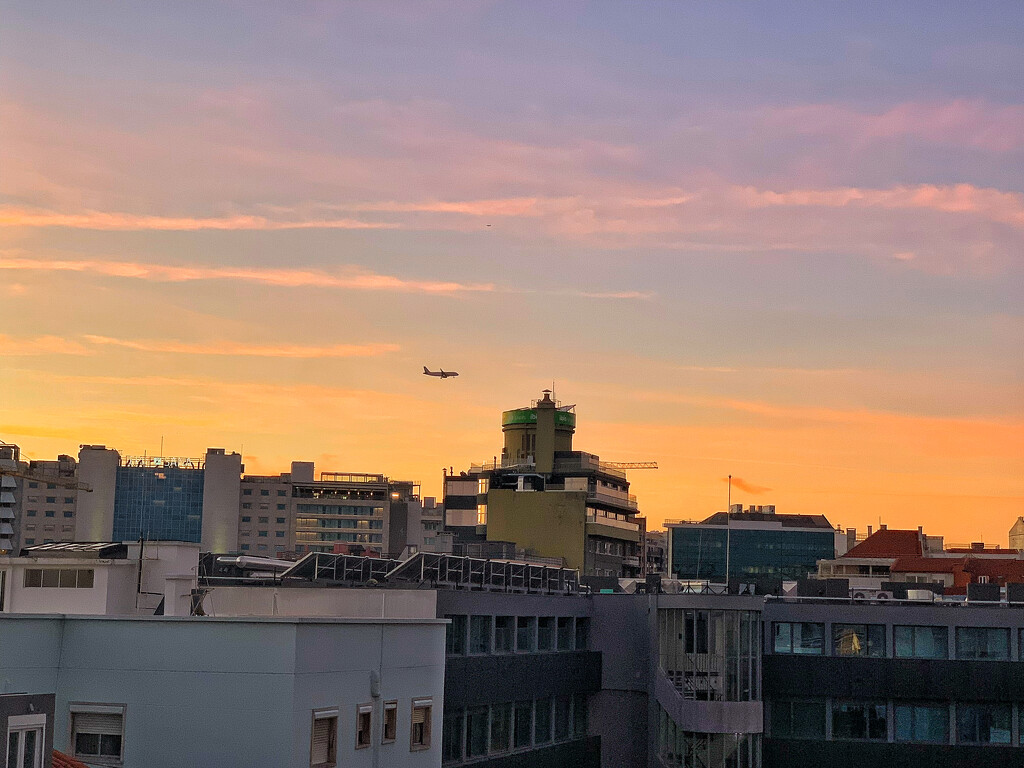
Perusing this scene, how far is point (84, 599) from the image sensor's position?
59.5 meters

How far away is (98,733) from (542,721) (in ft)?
122

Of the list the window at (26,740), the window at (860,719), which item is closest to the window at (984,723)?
the window at (860,719)

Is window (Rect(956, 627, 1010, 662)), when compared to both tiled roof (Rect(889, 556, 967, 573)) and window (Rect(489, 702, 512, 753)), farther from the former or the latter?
tiled roof (Rect(889, 556, 967, 573))

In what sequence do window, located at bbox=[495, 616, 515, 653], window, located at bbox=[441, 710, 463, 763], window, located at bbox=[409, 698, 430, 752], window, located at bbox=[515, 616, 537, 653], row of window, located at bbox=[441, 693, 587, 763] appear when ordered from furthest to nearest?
1. window, located at bbox=[515, 616, 537, 653]
2. window, located at bbox=[495, 616, 515, 653]
3. row of window, located at bbox=[441, 693, 587, 763]
4. window, located at bbox=[441, 710, 463, 763]
5. window, located at bbox=[409, 698, 430, 752]

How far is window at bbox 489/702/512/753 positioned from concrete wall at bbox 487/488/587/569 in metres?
108

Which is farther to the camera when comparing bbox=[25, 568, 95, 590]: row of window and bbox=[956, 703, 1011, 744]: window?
bbox=[956, 703, 1011, 744]: window

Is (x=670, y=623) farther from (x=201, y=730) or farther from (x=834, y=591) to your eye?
(x=201, y=730)

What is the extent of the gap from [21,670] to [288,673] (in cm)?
644

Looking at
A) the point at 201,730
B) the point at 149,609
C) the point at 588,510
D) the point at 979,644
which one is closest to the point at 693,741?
the point at 979,644

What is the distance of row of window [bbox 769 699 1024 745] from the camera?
3012 inches

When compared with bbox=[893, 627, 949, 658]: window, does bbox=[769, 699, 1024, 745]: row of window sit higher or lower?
lower

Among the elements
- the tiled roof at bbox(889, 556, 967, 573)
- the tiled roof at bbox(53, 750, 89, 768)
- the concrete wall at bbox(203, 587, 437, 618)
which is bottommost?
the tiled roof at bbox(53, 750, 89, 768)

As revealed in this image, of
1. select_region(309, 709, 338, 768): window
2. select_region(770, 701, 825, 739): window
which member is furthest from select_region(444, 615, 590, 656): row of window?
select_region(309, 709, 338, 768): window

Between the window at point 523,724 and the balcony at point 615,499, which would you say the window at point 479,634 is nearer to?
the window at point 523,724
